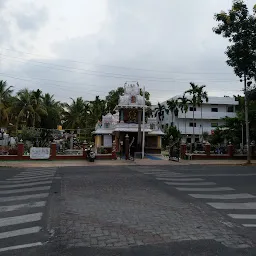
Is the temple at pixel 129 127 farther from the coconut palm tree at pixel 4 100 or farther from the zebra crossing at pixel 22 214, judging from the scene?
the zebra crossing at pixel 22 214

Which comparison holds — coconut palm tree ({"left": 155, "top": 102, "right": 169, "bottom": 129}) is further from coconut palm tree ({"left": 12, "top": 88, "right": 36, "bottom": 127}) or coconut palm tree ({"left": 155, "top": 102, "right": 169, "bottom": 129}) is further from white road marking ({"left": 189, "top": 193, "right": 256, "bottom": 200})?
white road marking ({"left": 189, "top": 193, "right": 256, "bottom": 200})

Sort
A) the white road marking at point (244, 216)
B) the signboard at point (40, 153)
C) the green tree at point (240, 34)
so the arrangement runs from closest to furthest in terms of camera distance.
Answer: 1. the white road marking at point (244, 216)
2. the green tree at point (240, 34)
3. the signboard at point (40, 153)

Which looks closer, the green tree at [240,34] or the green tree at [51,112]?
the green tree at [240,34]

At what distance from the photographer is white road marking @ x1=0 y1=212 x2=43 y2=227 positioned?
7.00 metres

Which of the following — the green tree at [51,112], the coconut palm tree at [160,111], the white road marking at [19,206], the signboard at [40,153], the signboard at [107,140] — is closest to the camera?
the white road marking at [19,206]

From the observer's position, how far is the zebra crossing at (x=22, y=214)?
572 centimetres

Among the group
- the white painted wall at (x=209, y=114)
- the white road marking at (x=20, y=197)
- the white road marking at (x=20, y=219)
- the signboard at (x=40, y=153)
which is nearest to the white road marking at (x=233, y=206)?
the white road marking at (x=20, y=219)

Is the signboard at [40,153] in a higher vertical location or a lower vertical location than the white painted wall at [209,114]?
lower

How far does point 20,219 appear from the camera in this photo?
730 centimetres

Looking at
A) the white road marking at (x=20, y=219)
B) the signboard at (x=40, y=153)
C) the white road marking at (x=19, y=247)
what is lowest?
the white road marking at (x=19, y=247)

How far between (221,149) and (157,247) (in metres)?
33.5

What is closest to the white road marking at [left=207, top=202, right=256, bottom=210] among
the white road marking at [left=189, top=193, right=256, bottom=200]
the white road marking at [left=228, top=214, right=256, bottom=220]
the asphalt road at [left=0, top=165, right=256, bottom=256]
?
the asphalt road at [left=0, top=165, right=256, bottom=256]

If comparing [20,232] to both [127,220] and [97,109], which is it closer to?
[127,220]

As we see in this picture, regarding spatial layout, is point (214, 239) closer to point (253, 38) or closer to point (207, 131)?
point (253, 38)
